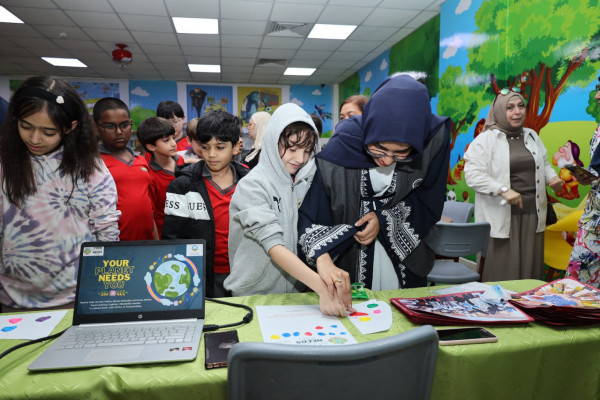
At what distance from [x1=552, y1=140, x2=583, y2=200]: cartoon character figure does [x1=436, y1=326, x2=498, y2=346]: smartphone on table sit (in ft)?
8.45

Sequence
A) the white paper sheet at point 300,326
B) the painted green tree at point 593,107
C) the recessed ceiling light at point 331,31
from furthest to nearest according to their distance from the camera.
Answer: the recessed ceiling light at point 331,31, the painted green tree at point 593,107, the white paper sheet at point 300,326

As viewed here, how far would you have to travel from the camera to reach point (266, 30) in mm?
5148

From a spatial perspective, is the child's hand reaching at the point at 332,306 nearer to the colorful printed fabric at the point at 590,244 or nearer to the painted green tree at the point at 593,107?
the colorful printed fabric at the point at 590,244

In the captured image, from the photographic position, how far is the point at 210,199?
5.63ft

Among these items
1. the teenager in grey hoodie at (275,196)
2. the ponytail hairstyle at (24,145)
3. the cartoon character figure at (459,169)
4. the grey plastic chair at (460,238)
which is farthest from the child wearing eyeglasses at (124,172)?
the cartoon character figure at (459,169)

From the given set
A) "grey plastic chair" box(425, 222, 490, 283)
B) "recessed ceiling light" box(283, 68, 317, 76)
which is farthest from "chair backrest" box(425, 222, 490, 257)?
"recessed ceiling light" box(283, 68, 317, 76)

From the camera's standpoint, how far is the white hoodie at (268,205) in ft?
4.02

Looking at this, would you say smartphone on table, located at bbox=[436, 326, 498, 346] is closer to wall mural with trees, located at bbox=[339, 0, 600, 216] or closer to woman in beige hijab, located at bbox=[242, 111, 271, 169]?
woman in beige hijab, located at bbox=[242, 111, 271, 169]

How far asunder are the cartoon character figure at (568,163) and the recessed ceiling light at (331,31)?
3143mm

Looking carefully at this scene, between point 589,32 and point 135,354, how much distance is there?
3.40m

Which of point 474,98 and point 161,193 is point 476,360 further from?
point 474,98

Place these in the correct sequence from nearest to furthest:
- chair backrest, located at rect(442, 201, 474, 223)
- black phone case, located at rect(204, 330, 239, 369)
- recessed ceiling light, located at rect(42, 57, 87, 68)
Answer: black phone case, located at rect(204, 330, 239, 369) → chair backrest, located at rect(442, 201, 474, 223) → recessed ceiling light, located at rect(42, 57, 87, 68)

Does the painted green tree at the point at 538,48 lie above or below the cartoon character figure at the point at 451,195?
above

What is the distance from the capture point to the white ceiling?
439 cm
